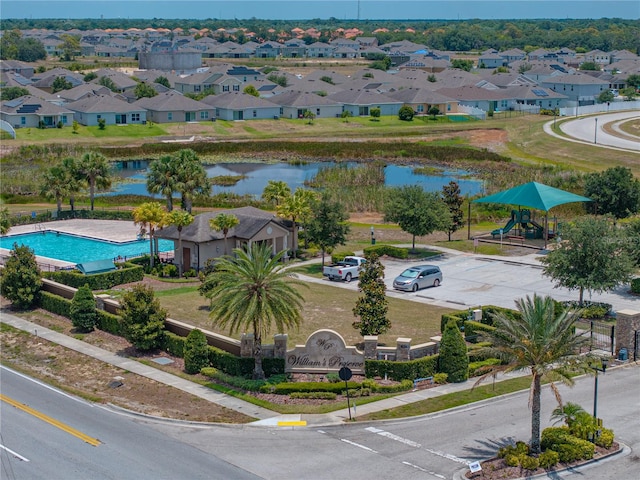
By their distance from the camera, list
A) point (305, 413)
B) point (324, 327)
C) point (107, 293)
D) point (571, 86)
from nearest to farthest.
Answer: point (305, 413) < point (324, 327) < point (107, 293) < point (571, 86)

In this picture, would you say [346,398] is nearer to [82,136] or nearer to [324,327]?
[324,327]

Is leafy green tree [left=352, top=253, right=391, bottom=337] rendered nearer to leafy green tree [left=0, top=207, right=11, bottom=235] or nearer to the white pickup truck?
the white pickup truck

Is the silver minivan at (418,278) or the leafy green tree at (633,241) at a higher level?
the leafy green tree at (633,241)

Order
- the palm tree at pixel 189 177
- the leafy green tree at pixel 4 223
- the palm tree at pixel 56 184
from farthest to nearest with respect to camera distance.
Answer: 1. the palm tree at pixel 56 184
2. the palm tree at pixel 189 177
3. the leafy green tree at pixel 4 223

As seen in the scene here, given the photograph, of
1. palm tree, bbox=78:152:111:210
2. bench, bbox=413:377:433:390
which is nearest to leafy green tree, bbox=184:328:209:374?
bench, bbox=413:377:433:390

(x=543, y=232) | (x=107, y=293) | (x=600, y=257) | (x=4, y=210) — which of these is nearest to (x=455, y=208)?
(x=543, y=232)

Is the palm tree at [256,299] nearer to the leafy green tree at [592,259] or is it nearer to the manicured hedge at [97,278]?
the leafy green tree at [592,259]

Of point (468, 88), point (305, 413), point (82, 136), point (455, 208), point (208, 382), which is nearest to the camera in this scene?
point (305, 413)

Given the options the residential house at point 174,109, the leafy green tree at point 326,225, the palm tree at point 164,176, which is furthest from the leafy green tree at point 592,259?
the residential house at point 174,109
